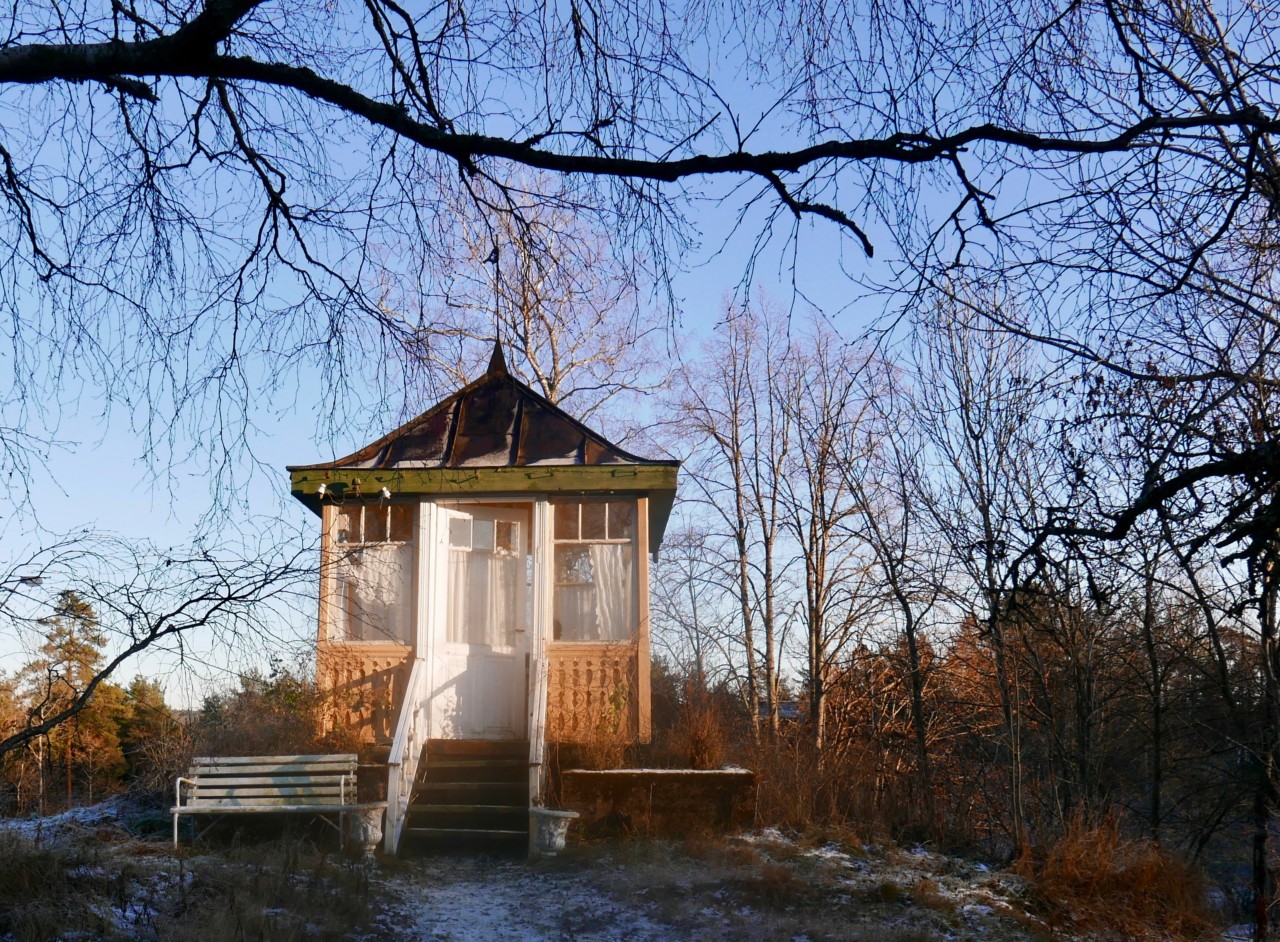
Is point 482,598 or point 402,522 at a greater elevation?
point 402,522

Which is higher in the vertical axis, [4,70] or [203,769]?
[4,70]

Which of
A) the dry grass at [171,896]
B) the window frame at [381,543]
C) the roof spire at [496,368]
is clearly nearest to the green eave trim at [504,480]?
the window frame at [381,543]

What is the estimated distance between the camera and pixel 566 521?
13055 millimetres

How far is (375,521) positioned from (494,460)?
153 cm

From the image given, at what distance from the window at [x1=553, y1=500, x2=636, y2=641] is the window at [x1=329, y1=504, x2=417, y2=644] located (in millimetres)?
1672

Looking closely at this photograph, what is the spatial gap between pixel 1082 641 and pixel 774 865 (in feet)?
25.7

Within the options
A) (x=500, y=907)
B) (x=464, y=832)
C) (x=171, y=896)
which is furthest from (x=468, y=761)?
(x=171, y=896)

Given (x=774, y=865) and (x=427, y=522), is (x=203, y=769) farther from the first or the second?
(x=774, y=865)

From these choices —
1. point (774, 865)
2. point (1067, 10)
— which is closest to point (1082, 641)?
point (774, 865)

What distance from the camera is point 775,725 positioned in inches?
881

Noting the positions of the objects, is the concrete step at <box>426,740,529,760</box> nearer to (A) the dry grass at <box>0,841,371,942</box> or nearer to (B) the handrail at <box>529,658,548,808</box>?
(B) the handrail at <box>529,658,548,808</box>

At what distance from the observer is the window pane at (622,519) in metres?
12.9

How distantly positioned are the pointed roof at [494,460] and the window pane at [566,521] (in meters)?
0.39

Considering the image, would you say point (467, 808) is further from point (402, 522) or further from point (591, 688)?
point (402, 522)
